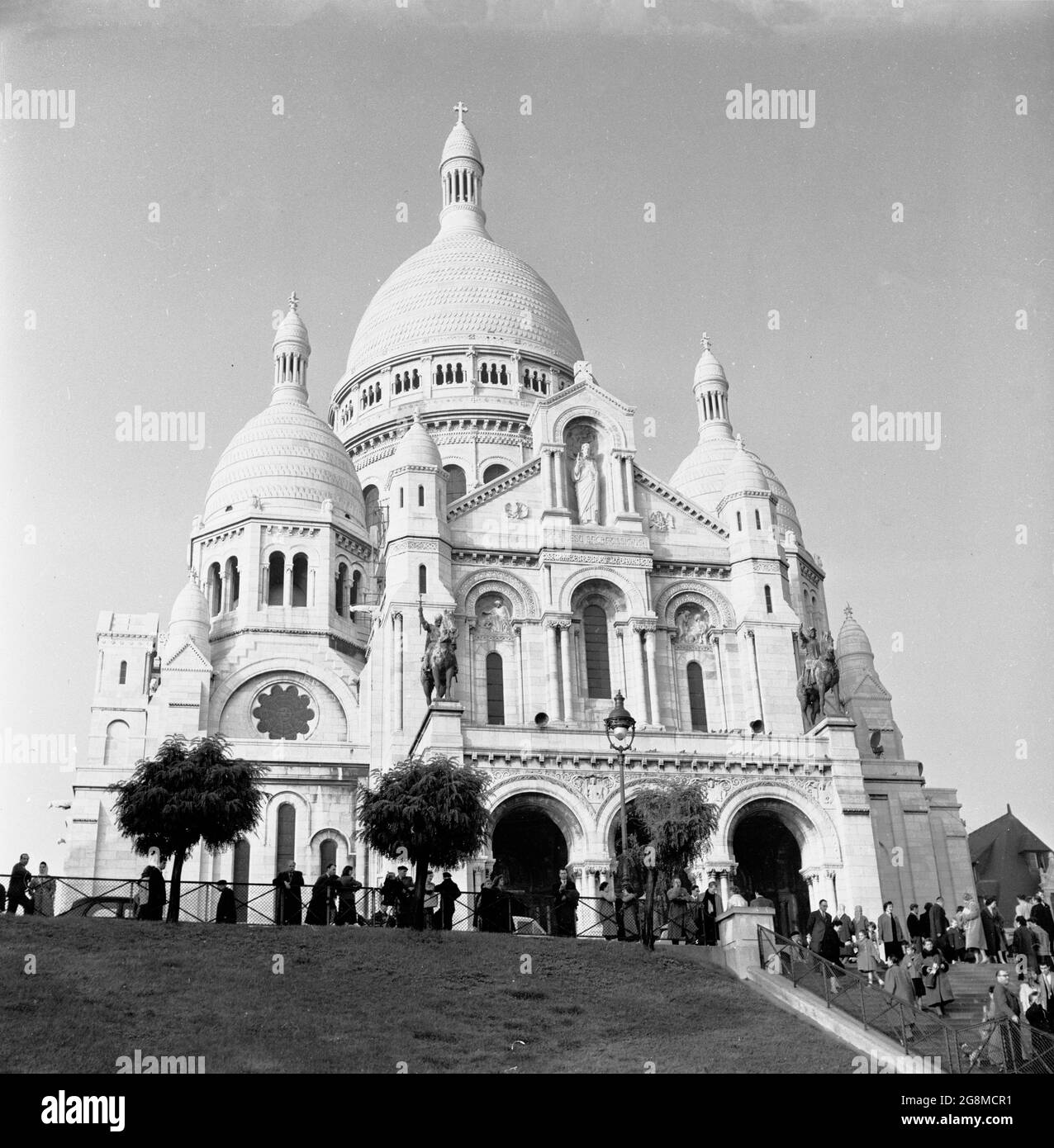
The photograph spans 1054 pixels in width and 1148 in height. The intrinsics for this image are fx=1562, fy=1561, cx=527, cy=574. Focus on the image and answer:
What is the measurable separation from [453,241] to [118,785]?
52.7 metres

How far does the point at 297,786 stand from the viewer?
54.2m

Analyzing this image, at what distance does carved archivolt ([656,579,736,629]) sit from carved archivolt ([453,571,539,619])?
15.5ft

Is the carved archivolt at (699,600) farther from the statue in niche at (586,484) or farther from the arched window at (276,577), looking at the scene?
the arched window at (276,577)

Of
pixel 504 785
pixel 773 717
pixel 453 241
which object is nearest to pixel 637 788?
pixel 504 785

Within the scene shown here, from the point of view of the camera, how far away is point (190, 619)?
6159cm

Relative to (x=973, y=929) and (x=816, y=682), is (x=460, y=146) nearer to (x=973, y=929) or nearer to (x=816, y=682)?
(x=816, y=682)

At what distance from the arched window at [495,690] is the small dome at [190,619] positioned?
43.2 ft

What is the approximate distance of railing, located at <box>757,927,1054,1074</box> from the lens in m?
25.1

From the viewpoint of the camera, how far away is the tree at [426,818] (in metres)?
37.0

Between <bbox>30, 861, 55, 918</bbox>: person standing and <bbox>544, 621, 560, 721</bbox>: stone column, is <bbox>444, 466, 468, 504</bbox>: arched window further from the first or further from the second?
<bbox>30, 861, 55, 918</bbox>: person standing

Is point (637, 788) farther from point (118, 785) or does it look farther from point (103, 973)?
point (103, 973)

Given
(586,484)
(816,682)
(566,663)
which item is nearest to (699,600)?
(586,484)

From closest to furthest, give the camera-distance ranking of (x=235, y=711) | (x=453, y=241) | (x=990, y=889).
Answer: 1. (x=235, y=711)
2. (x=990, y=889)
3. (x=453, y=241)
